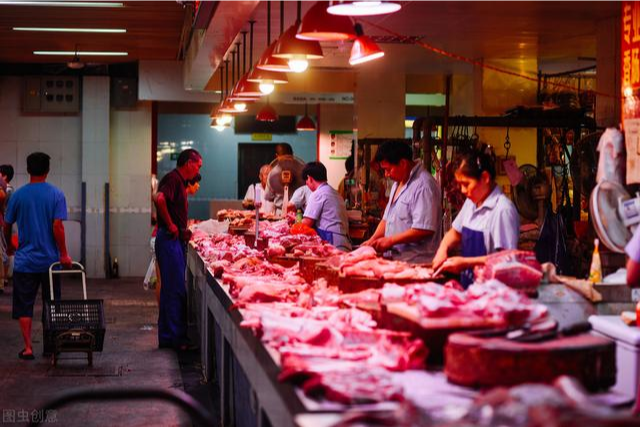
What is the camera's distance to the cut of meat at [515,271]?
163 inches

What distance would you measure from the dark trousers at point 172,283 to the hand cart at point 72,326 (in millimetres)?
998

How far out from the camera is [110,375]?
885 cm

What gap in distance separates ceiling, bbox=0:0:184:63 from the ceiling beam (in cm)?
60

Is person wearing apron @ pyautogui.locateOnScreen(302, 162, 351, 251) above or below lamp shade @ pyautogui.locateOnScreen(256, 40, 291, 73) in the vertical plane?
below

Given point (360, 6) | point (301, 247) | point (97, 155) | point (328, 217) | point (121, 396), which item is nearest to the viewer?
point (121, 396)

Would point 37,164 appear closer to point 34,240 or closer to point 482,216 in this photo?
point 34,240

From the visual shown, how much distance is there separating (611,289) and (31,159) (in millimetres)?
6885

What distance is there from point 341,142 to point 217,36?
927cm

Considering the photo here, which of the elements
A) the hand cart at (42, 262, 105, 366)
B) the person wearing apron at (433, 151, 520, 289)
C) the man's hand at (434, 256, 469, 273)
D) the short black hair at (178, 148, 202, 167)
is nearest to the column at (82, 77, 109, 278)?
the short black hair at (178, 148, 202, 167)

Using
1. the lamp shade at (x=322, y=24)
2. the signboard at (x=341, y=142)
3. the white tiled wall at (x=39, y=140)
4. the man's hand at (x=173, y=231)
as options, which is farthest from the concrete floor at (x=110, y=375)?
the signboard at (x=341, y=142)

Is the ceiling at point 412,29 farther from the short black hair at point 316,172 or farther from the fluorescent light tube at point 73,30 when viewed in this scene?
the short black hair at point 316,172

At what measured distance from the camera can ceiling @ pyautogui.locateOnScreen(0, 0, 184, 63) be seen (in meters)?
12.5

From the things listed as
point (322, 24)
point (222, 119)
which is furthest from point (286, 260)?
point (222, 119)

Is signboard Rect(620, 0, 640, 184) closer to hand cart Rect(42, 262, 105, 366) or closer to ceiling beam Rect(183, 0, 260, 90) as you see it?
ceiling beam Rect(183, 0, 260, 90)
